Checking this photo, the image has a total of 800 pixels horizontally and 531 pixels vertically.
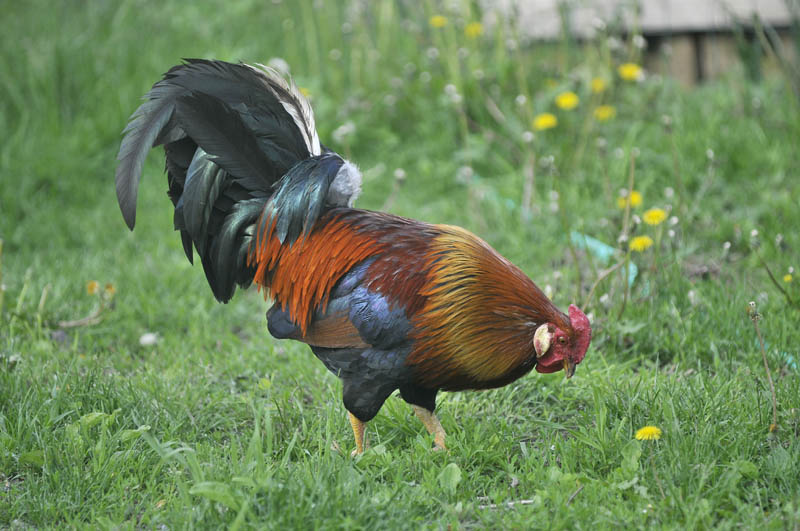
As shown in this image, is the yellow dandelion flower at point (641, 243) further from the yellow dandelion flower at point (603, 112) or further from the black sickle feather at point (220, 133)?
the yellow dandelion flower at point (603, 112)

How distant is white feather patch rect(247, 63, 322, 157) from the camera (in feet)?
9.99

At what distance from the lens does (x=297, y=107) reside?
3.06 m

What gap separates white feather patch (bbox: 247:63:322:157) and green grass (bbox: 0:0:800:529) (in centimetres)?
108

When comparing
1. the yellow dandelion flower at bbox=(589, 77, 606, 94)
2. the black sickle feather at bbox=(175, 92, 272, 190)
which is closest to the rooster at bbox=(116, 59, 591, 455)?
the black sickle feather at bbox=(175, 92, 272, 190)

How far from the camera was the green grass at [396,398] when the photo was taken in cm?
266

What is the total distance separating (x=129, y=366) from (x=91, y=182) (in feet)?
9.03

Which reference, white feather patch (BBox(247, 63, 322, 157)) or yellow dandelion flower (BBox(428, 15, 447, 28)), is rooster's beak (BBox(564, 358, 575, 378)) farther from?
yellow dandelion flower (BBox(428, 15, 447, 28))

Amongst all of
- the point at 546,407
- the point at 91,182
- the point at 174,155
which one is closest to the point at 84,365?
the point at 174,155

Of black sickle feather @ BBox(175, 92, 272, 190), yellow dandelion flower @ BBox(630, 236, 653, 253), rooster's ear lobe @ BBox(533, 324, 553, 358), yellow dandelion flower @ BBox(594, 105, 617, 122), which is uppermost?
black sickle feather @ BBox(175, 92, 272, 190)

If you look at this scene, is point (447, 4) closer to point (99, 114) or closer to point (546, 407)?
point (99, 114)

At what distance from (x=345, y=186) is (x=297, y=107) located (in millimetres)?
360

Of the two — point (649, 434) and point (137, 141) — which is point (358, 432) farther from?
point (137, 141)

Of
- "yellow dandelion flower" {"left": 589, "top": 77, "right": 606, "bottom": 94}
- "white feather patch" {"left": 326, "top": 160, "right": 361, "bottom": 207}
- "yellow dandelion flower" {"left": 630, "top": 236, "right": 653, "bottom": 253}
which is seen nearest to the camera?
"white feather patch" {"left": 326, "top": 160, "right": 361, "bottom": 207}

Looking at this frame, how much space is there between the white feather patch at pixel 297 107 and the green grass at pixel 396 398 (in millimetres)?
1079
